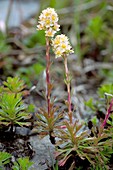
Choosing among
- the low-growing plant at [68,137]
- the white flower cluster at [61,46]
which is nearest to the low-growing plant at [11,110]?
the low-growing plant at [68,137]

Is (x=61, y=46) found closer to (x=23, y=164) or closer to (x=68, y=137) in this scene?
(x=68, y=137)

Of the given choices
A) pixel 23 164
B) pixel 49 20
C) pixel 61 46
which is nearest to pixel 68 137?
pixel 23 164

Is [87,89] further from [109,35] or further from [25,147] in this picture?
[25,147]

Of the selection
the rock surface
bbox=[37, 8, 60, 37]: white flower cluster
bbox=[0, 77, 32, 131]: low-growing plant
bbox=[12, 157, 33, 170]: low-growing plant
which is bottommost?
bbox=[12, 157, 33, 170]: low-growing plant

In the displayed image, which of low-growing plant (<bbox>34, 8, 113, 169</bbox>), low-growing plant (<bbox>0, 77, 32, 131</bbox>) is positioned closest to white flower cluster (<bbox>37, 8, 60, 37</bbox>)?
low-growing plant (<bbox>34, 8, 113, 169</bbox>)

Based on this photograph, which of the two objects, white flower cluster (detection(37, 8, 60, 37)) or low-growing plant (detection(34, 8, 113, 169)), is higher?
white flower cluster (detection(37, 8, 60, 37))

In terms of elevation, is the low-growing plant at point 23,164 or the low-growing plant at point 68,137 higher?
the low-growing plant at point 68,137

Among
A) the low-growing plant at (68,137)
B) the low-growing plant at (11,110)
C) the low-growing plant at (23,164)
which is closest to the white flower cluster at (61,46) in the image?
the low-growing plant at (68,137)

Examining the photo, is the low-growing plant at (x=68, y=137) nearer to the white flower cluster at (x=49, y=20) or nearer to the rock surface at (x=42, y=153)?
the white flower cluster at (x=49, y=20)

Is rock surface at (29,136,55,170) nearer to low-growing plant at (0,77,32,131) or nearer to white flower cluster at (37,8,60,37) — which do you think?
low-growing plant at (0,77,32,131)

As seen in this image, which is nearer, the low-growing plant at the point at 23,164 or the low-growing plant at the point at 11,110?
the low-growing plant at the point at 23,164

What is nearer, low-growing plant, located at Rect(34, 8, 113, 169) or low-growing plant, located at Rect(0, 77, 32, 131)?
low-growing plant, located at Rect(34, 8, 113, 169)

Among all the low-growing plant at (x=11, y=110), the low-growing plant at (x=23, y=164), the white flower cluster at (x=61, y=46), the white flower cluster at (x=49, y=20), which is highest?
the white flower cluster at (x=49, y=20)
